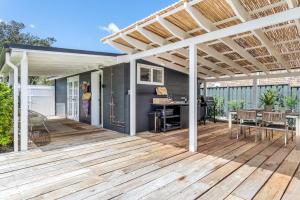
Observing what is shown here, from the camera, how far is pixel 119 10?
27.3m

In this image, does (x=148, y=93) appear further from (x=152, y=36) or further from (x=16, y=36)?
(x=16, y=36)

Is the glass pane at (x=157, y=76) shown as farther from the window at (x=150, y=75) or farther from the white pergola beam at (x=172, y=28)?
the white pergola beam at (x=172, y=28)

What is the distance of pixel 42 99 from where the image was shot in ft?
39.2

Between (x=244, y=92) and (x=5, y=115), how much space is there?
8.97 meters

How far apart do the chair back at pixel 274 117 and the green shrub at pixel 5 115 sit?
19.9 ft

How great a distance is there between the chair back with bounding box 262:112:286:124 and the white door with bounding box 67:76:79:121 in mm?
7599

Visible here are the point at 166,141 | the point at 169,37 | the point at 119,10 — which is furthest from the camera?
the point at 119,10

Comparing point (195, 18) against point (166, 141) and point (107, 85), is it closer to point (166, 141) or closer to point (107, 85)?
point (166, 141)

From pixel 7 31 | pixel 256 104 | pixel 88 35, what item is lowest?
pixel 256 104

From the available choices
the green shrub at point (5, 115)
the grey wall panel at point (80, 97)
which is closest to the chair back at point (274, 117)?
the green shrub at point (5, 115)

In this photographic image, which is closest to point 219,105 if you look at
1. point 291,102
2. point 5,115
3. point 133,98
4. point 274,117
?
point 291,102

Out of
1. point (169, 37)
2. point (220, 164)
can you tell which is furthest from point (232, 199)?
point (169, 37)

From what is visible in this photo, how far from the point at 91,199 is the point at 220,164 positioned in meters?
2.27

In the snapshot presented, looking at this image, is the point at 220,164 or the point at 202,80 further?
the point at 202,80
